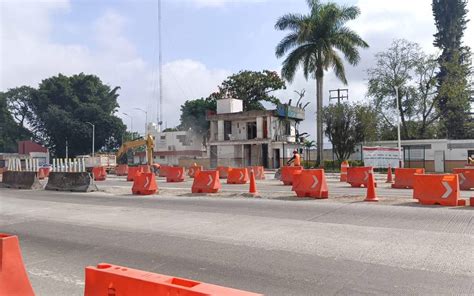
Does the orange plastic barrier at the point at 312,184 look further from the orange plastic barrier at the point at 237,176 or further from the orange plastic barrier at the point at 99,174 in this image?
the orange plastic barrier at the point at 99,174

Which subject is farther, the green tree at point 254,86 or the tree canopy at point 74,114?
the tree canopy at point 74,114

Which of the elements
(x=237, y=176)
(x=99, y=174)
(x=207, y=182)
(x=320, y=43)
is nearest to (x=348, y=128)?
(x=320, y=43)

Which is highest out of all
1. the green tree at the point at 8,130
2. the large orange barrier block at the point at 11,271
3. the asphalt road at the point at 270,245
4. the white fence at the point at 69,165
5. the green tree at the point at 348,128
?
the green tree at the point at 8,130

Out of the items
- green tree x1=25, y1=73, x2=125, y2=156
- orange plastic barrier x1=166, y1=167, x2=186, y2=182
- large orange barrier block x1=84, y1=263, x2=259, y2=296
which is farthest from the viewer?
green tree x1=25, y1=73, x2=125, y2=156

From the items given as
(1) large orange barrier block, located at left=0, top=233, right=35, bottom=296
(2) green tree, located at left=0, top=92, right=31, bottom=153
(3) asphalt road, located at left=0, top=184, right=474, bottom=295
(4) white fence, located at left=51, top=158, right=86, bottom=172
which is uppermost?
(2) green tree, located at left=0, top=92, right=31, bottom=153

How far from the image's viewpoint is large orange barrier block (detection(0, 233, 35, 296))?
438 centimetres

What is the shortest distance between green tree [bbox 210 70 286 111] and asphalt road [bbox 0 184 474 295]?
57391 millimetres

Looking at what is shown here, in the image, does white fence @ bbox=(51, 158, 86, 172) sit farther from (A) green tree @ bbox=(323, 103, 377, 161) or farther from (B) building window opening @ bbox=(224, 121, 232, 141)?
(B) building window opening @ bbox=(224, 121, 232, 141)

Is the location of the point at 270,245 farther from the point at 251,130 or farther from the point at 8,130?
the point at 8,130

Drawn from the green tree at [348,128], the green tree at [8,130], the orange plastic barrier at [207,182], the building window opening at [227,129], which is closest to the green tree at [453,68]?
the green tree at [348,128]

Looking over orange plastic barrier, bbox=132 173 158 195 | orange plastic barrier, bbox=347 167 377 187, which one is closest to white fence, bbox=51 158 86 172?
orange plastic barrier, bbox=132 173 158 195

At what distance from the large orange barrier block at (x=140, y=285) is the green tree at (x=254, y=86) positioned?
2597 inches

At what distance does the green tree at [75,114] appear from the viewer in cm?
8194

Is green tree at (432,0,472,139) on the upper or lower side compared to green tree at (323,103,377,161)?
upper
